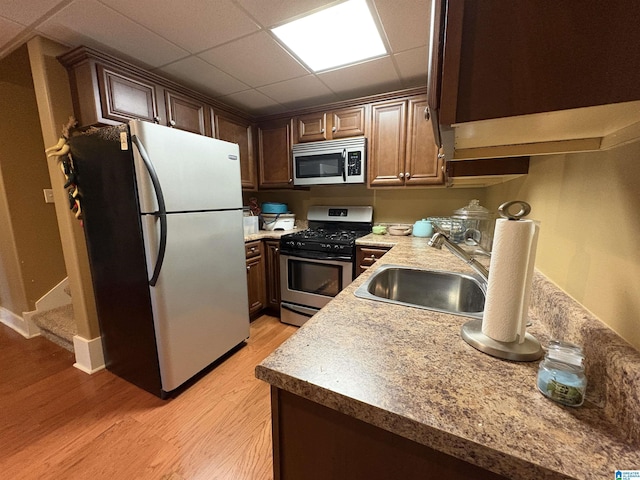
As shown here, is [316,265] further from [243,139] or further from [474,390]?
[474,390]

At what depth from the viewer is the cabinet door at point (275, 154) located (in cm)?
276

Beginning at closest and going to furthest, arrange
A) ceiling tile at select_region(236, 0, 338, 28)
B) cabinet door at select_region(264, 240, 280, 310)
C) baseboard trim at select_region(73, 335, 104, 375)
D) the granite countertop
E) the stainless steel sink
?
the granite countertop → the stainless steel sink → ceiling tile at select_region(236, 0, 338, 28) → baseboard trim at select_region(73, 335, 104, 375) → cabinet door at select_region(264, 240, 280, 310)

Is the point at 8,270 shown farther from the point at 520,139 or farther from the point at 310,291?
the point at 520,139

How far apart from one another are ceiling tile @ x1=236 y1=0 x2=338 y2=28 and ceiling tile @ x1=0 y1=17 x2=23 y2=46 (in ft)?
4.28

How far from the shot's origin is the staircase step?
2152 mm

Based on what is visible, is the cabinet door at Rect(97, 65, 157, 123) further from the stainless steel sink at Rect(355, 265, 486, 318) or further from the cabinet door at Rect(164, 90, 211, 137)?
the stainless steel sink at Rect(355, 265, 486, 318)

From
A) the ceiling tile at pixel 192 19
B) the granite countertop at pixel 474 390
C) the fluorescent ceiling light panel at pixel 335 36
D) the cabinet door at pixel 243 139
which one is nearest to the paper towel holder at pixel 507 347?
the granite countertop at pixel 474 390

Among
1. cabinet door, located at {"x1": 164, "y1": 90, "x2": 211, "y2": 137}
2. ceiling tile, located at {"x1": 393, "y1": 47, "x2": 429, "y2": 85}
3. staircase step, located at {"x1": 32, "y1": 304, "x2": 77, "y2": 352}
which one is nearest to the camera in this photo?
ceiling tile, located at {"x1": 393, "y1": 47, "x2": 429, "y2": 85}

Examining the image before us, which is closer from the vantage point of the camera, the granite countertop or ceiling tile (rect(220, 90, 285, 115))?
the granite countertop

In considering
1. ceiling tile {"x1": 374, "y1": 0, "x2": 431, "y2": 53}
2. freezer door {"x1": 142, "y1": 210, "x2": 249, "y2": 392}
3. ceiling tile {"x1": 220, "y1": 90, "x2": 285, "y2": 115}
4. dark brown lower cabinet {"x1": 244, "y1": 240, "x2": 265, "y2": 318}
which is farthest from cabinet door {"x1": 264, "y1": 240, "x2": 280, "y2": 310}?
ceiling tile {"x1": 374, "y1": 0, "x2": 431, "y2": 53}

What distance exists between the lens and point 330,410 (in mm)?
544

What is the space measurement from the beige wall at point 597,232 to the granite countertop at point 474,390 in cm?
5

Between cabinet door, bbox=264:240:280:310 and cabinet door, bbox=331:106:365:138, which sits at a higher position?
cabinet door, bbox=331:106:365:138

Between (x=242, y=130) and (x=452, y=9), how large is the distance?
2.70 metres
